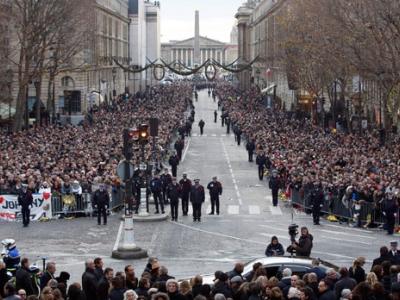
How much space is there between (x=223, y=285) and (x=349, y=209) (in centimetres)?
1592

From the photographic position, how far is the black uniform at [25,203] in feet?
98.2

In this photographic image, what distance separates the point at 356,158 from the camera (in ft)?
131

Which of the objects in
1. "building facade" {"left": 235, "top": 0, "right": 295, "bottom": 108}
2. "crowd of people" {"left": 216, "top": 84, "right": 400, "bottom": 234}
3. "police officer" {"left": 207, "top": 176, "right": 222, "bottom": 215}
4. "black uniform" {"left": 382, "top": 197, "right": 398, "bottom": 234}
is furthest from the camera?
"building facade" {"left": 235, "top": 0, "right": 295, "bottom": 108}

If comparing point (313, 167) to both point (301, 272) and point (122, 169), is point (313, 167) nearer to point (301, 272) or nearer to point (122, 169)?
point (122, 169)

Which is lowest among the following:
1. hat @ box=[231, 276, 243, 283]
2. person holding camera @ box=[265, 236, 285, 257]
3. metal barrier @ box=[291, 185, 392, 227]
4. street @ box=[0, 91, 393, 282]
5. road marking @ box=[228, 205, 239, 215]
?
street @ box=[0, 91, 393, 282]

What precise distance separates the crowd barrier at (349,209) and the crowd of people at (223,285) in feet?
39.5

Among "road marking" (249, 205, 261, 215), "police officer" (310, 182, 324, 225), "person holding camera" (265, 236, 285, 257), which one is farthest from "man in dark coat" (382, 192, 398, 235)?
"person holding camera" (265, 236, 285, 257)

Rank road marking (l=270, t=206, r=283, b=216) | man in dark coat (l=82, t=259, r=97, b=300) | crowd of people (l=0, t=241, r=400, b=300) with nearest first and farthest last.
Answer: crowd of people (l=0, t=241, r=400, b=300) → man in dark coat (l=82, t=259, r=97, b=300) → road marking (l=270, t=206, r=283, b=216)

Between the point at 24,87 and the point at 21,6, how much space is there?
17.1 ft

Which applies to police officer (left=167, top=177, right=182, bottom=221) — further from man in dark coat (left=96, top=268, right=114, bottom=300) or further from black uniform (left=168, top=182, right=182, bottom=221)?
man in dark coat (left=96, top=268, right=114, bottom=300)

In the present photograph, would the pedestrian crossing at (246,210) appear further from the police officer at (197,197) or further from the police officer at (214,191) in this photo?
the police officer at (197,197)

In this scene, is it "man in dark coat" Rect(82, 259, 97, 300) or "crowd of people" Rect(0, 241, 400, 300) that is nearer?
"crowd of people" Rect(0, 241, 400, 300)

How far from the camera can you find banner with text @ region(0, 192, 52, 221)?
31.6 m

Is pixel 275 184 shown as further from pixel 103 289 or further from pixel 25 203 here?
pixel 103 289
